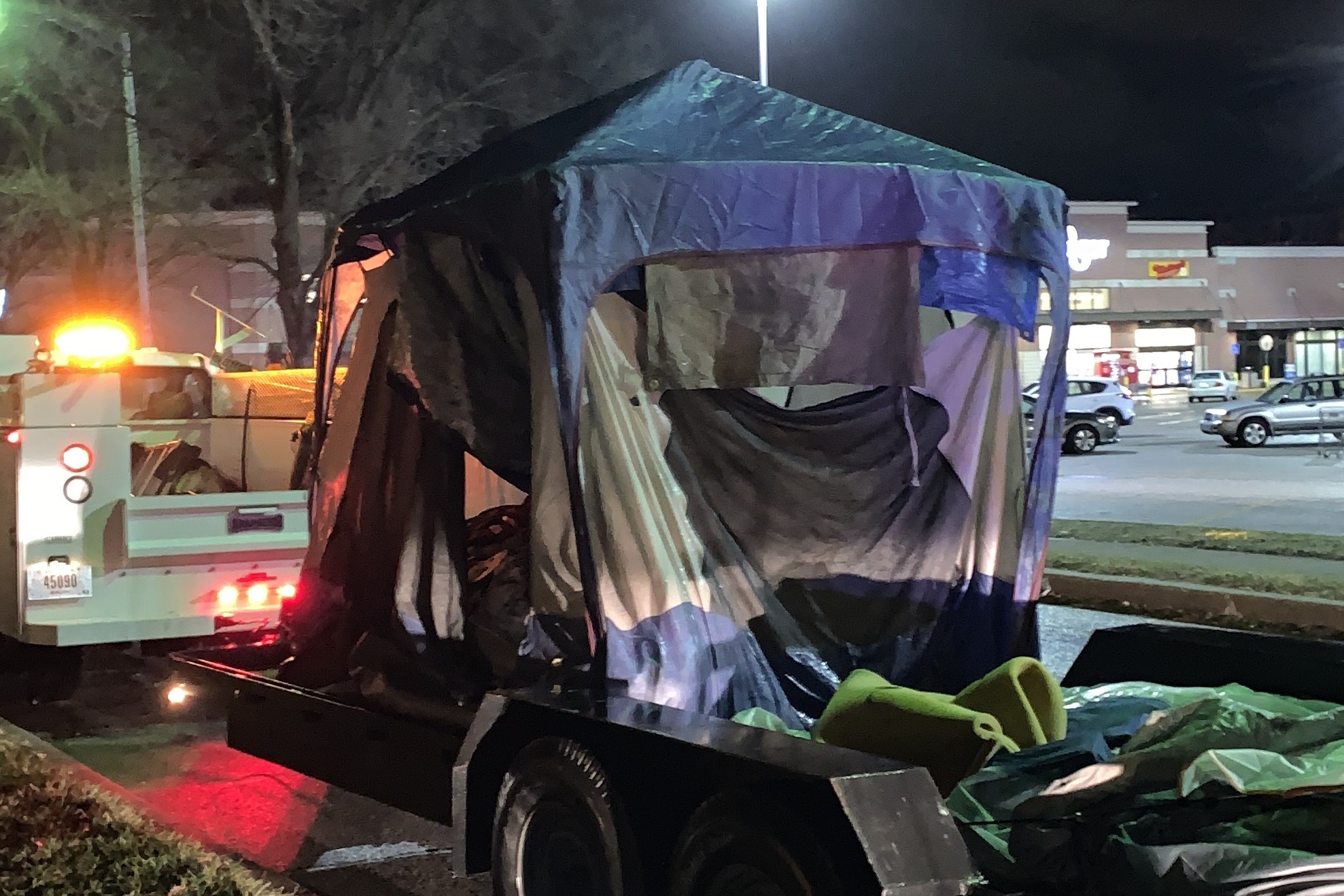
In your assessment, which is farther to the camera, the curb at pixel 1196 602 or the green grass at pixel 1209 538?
the green grass at pixel 1209 538

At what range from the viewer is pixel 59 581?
7.18 meters

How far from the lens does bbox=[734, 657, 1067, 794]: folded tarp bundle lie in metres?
3.93

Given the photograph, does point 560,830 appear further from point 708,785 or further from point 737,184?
point 737,184

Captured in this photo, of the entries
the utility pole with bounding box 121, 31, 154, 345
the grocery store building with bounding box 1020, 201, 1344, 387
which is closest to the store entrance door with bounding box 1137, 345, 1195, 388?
the grocery store building with bounding box 1020, 201, 1344, 387

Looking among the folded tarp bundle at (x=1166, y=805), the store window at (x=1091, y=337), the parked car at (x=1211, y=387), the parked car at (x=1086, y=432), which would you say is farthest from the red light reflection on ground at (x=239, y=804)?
the store window at (x=1091, y=337)

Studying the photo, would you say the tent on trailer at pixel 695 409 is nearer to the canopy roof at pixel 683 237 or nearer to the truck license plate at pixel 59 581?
the canopy roof at pixel 683 237

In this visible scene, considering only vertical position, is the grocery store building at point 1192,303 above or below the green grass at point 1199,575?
above

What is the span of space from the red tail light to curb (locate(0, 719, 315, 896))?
1389 mm

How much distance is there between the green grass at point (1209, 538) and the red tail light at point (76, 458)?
8.26m

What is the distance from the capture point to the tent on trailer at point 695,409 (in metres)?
4.75

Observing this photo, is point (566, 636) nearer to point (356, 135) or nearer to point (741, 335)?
point (741, 335)

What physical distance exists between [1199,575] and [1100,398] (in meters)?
18.9

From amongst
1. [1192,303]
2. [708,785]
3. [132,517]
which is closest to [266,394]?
[132,517]

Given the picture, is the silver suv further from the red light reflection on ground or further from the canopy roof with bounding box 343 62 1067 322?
the red light reflection on ground
